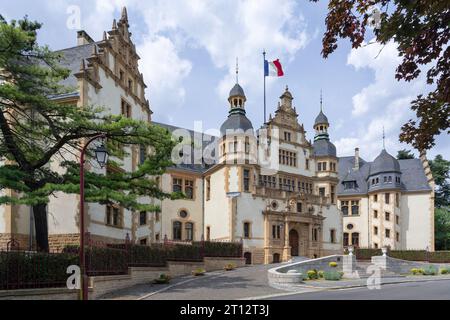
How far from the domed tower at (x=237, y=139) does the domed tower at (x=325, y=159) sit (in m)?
10.0

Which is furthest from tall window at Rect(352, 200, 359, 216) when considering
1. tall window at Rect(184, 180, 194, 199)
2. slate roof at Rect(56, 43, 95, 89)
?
slate roof at Rect(56, 43, 95, 89)

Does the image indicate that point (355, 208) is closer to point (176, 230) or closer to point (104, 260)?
A: point (176, 230)

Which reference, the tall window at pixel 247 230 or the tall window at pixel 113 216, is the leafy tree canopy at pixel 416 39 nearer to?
the tall window at pixel 113 216

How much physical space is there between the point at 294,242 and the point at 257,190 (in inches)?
270

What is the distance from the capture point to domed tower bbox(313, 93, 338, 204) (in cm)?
5106

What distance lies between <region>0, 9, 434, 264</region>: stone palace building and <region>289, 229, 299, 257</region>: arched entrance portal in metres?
0.10

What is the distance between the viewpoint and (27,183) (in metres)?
19.7

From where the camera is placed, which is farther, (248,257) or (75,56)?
(248,257)

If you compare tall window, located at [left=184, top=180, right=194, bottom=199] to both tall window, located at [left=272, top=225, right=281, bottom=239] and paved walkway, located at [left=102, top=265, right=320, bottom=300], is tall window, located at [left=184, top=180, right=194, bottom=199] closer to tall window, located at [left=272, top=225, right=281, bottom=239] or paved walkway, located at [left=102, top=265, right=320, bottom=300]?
tall window, located at [left=272, top=225, right=281, bottom=239]

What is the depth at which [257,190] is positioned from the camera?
4397cm

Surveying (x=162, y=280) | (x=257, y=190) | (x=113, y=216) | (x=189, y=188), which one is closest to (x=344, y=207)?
(x=257, y=190)

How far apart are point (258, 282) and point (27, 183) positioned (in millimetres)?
13684
